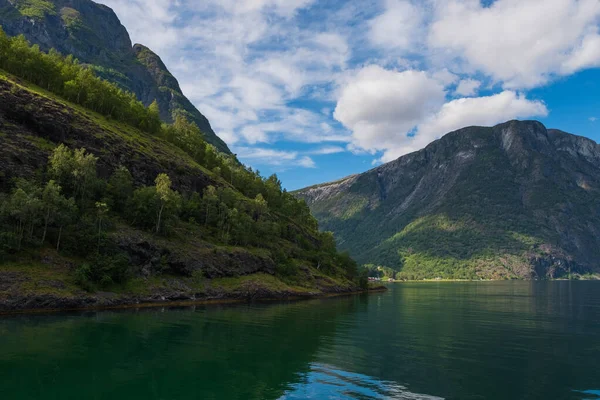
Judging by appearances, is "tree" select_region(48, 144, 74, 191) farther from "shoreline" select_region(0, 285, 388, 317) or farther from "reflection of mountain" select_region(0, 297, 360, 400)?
"reflection of mountain" select_region(0, 297, 360, 400)

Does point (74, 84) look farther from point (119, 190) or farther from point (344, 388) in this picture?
point (344, 388)

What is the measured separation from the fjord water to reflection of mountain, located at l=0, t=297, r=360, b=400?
0.36 feet

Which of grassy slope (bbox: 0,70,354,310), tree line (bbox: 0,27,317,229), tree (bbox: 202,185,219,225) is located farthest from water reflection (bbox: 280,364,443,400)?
tree line (bbox: 0,27,317,229)

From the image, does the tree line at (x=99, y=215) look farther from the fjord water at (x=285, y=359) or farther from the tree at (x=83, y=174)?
the fjord water at (x=285, y=359)

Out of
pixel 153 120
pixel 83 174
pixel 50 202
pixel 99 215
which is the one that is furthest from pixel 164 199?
pixel 153 120

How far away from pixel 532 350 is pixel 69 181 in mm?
105993

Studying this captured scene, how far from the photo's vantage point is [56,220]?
8644 centimetres

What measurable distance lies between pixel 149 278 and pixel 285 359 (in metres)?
67.3

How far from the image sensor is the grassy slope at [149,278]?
74750mm

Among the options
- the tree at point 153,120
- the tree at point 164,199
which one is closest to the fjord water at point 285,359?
the tree at point 164,199

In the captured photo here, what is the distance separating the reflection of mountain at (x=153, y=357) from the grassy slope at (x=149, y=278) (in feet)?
45.7

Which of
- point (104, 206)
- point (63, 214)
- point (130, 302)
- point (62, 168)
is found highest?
point (62, 168)

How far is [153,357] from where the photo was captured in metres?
38.7

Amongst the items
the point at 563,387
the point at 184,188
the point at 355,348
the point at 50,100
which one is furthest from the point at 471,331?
the point at 50,100
